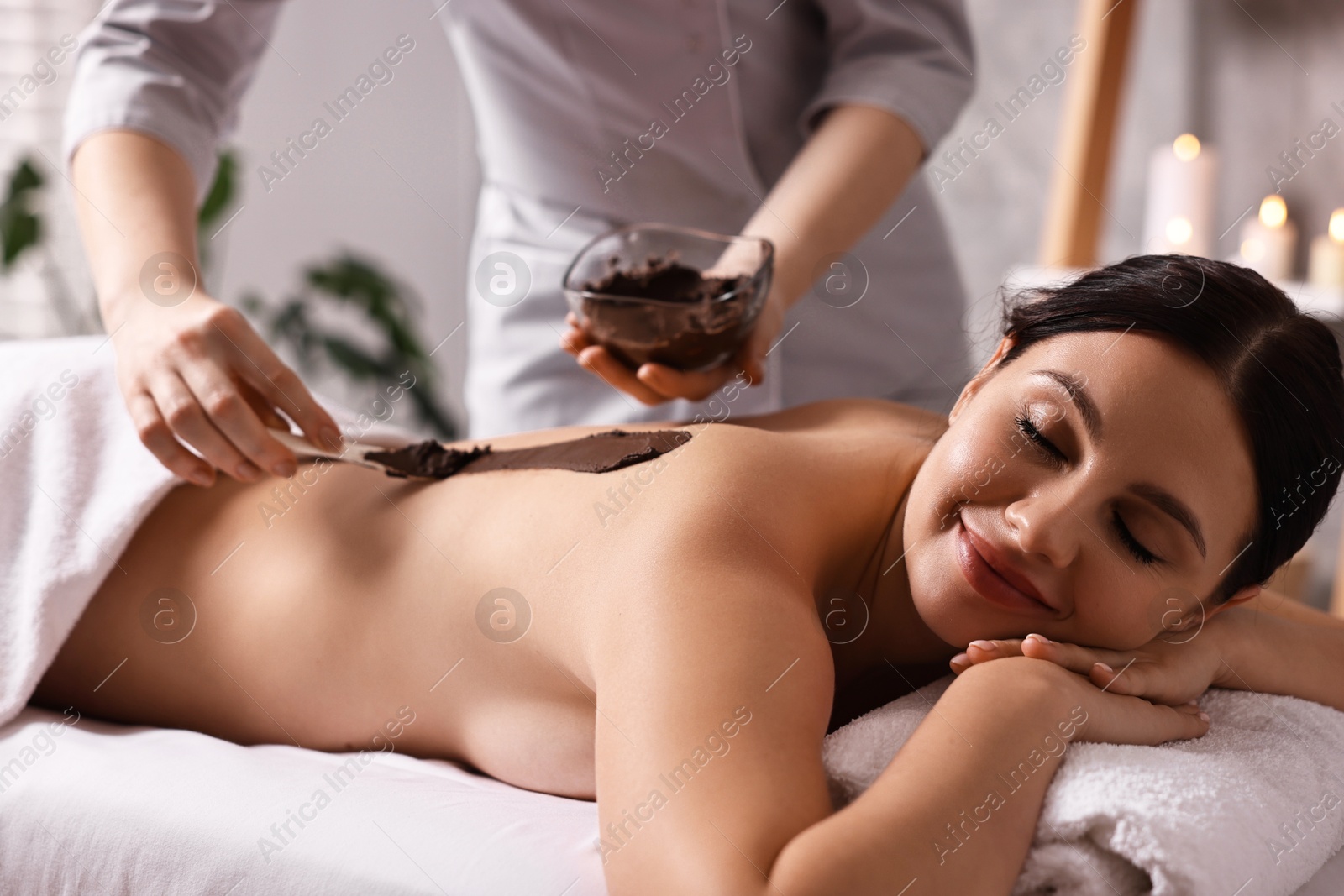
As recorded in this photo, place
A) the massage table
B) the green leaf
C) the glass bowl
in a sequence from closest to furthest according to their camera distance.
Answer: the massage table → the glass bowl → the green leaf

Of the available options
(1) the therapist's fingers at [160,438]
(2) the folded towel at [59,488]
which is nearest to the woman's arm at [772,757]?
(1) the therapist's fingers at [160,438]

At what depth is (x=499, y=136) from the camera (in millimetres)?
1577

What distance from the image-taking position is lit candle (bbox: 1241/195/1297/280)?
2.44m

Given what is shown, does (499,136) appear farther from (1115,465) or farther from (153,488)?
(1115,465)

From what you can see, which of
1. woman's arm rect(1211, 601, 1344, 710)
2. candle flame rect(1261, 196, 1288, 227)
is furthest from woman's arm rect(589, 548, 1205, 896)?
candle flame rect(1261, 196, 1288, 227)

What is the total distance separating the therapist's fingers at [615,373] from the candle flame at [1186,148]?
190cm

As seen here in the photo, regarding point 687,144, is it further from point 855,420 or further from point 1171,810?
point 1171,810

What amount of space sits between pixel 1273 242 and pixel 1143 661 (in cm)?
197

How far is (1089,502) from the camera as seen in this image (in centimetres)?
82

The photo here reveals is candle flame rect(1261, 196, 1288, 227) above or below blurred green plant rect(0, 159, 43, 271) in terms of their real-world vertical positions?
above

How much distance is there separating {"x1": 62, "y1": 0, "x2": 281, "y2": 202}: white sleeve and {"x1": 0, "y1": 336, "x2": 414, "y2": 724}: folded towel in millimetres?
245

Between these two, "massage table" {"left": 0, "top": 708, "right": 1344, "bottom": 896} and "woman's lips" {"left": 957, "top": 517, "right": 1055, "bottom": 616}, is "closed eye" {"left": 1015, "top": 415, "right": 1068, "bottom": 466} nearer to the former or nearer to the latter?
"woman's lips" {"left": 957, "top": 517, "right": 1055, "bottom": 616}

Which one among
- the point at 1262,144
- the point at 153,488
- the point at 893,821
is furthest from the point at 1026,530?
the point at 1262,144

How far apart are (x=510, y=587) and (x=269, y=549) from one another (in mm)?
290
